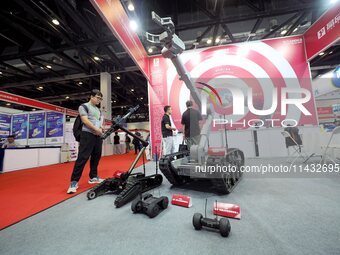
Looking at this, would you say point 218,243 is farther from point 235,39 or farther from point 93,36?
point 235,39

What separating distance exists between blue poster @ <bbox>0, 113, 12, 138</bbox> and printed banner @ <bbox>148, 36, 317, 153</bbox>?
22.0 feet

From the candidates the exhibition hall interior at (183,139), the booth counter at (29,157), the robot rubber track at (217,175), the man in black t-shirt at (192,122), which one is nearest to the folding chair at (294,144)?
the exhibition hall interior at (183,139)

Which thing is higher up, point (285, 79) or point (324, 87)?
point (324, 87)

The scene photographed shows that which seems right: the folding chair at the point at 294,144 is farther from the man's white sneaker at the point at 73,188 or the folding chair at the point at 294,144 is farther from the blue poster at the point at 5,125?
the blue poster at the point at 5,125

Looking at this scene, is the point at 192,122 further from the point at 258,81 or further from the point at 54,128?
the point at 54,128

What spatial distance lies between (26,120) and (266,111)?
30.7ft

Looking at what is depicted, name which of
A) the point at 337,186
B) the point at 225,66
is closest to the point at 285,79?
the point at 225,66

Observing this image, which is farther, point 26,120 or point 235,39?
point 26,120

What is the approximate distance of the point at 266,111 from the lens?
14.9 feet

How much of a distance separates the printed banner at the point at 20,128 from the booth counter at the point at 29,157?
1.98 m

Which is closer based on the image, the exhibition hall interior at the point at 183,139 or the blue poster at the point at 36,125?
the exhibition hall interior at the point at 183,139

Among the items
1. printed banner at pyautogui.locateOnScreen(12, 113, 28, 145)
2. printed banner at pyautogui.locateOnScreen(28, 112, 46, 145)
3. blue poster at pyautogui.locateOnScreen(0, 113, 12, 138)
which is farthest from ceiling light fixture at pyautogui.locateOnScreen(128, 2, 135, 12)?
blue poster at pyautogui.locateOnScreen(0, 113, 12, 138)

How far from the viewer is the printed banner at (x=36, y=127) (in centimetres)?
675

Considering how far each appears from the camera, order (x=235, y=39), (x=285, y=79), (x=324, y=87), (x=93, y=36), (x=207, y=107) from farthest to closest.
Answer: (x=324, y=87)
(x=235, y=39)
(x=93, y=36)
(x=285, y=79)
(x=207, y=107)
